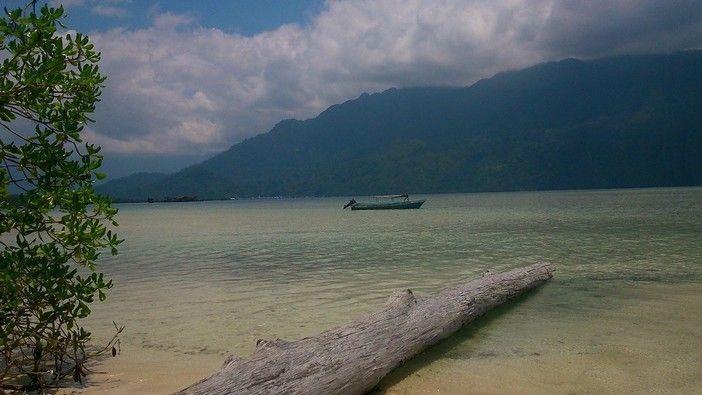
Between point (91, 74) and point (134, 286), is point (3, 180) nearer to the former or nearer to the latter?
point (91, 74)

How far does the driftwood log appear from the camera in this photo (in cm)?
520

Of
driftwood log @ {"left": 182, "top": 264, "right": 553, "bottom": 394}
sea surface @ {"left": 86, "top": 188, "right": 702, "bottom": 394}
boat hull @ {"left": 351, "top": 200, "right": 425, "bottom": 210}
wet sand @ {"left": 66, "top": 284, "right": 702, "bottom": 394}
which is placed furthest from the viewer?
boat hull @ {"left": 351, "top": 200, "right": 425, "bottom": 210}

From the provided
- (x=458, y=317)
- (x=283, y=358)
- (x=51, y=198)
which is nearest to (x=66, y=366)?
(x=51, y=198)

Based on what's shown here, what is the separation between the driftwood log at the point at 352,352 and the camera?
520 cm

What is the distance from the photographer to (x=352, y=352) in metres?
6.31

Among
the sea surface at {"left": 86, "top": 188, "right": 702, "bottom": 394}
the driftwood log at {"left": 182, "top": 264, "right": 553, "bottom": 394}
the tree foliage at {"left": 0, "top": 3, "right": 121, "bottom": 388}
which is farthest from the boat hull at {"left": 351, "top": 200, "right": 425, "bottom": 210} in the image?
the tree foliage at {"left": 0, "top": 3, "right": 121, "bottom": 388}

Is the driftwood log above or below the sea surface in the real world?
above

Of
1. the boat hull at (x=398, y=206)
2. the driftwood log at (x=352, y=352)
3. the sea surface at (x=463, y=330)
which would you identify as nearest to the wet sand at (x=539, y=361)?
the sea surface at (x=463, y=330)

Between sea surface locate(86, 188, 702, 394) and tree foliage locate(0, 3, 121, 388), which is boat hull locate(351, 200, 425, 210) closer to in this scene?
sea surface locate(86, 188, 702, 394)

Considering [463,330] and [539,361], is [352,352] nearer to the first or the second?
[539,361]

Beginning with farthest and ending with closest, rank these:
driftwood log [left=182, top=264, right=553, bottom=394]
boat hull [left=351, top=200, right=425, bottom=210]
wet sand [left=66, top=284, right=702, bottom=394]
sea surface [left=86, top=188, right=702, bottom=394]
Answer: boat hull [left=351, top=200, right=425, bottom=210], sea surface [left=86, top=188, right=702, bottom=394], wet sand [left=66, top=284, right=702, bottom=394], driftwood log [left=182, top=264, right=553, bottom=394]

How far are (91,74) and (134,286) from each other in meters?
11.8

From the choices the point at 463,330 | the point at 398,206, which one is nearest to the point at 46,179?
the point at 463,330

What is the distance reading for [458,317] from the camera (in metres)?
9.05
